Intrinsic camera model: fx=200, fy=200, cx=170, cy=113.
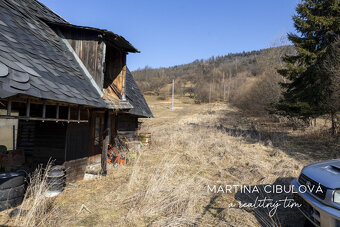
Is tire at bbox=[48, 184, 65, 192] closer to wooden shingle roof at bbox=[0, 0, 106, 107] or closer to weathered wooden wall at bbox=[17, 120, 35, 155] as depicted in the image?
wooden shingle roof at bbox=[0, 0, 106, 107]

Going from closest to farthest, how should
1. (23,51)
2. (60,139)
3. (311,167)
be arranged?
(311,167) < (23,51) < (60,139)

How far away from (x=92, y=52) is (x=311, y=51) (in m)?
14.1

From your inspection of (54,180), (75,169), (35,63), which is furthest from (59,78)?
(75,169)

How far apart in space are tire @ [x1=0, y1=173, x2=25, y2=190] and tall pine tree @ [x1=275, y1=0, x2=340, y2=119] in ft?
44.3

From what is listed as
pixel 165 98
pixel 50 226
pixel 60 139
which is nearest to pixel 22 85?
pixel 50 226

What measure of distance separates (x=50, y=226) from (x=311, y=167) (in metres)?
4.73

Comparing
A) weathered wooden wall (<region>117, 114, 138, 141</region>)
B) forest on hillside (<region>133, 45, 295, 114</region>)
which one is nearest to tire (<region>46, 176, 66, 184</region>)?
weathered wooden wall (<region>117, 114, 138, 141</region>)

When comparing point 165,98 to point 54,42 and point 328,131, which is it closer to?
point 328,131

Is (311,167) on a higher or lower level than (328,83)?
lower

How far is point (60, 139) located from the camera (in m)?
5.58

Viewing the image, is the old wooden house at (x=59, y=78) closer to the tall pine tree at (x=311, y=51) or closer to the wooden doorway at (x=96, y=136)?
the wooden doorway at (x=96, y=136)

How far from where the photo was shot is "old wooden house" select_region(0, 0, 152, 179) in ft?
11.8

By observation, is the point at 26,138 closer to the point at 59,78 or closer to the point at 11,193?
the point at 11,193

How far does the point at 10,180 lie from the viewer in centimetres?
405
